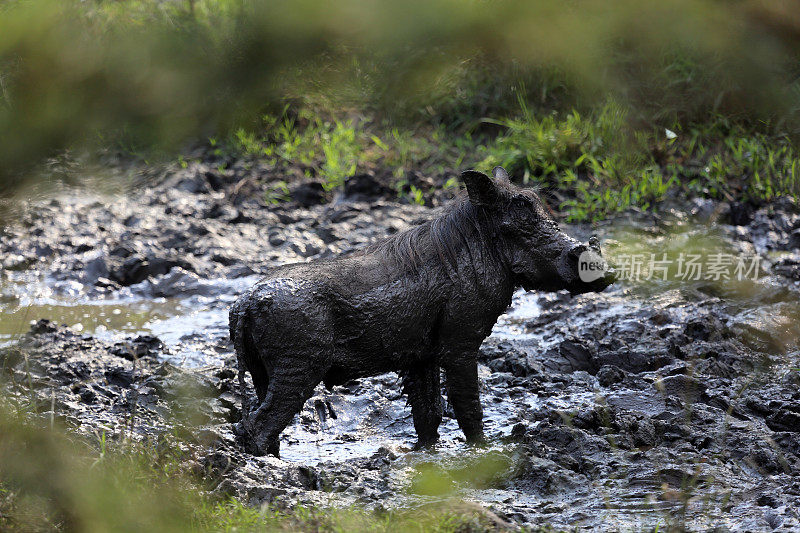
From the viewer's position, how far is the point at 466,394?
4.54m

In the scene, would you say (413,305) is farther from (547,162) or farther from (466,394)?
(547,162)

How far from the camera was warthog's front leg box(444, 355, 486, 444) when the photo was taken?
177 inches

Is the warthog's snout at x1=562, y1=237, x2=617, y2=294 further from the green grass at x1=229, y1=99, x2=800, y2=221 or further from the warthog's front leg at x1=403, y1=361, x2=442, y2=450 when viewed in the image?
the green grass at x1=229, y1=99, x2=800, y2=221

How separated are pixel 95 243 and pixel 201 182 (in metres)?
1.36

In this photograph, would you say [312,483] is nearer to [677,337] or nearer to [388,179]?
[677,337]

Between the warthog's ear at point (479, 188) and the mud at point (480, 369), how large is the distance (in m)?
1.21

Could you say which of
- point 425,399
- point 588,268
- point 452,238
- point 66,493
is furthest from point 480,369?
point 66,493

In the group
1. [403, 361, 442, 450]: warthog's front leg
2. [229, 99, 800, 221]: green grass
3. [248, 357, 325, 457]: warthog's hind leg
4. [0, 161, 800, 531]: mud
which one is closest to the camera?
[0, 161, 800, 531]: mud

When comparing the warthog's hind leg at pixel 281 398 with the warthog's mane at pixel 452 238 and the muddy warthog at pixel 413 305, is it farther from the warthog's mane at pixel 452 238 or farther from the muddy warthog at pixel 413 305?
the warthog's mane at pixel 452 238

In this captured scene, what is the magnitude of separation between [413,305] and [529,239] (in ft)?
2.22

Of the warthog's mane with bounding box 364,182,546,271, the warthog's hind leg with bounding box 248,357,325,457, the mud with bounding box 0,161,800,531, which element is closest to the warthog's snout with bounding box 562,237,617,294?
the warthog's mane with bounding box 364,182,546,271

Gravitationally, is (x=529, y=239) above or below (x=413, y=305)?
above

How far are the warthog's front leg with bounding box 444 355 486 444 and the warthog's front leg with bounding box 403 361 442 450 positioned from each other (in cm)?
10

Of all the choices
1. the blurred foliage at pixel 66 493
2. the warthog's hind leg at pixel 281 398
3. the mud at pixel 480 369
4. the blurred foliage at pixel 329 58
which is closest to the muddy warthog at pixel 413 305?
the warthog's hind leg at pixel 281 398
